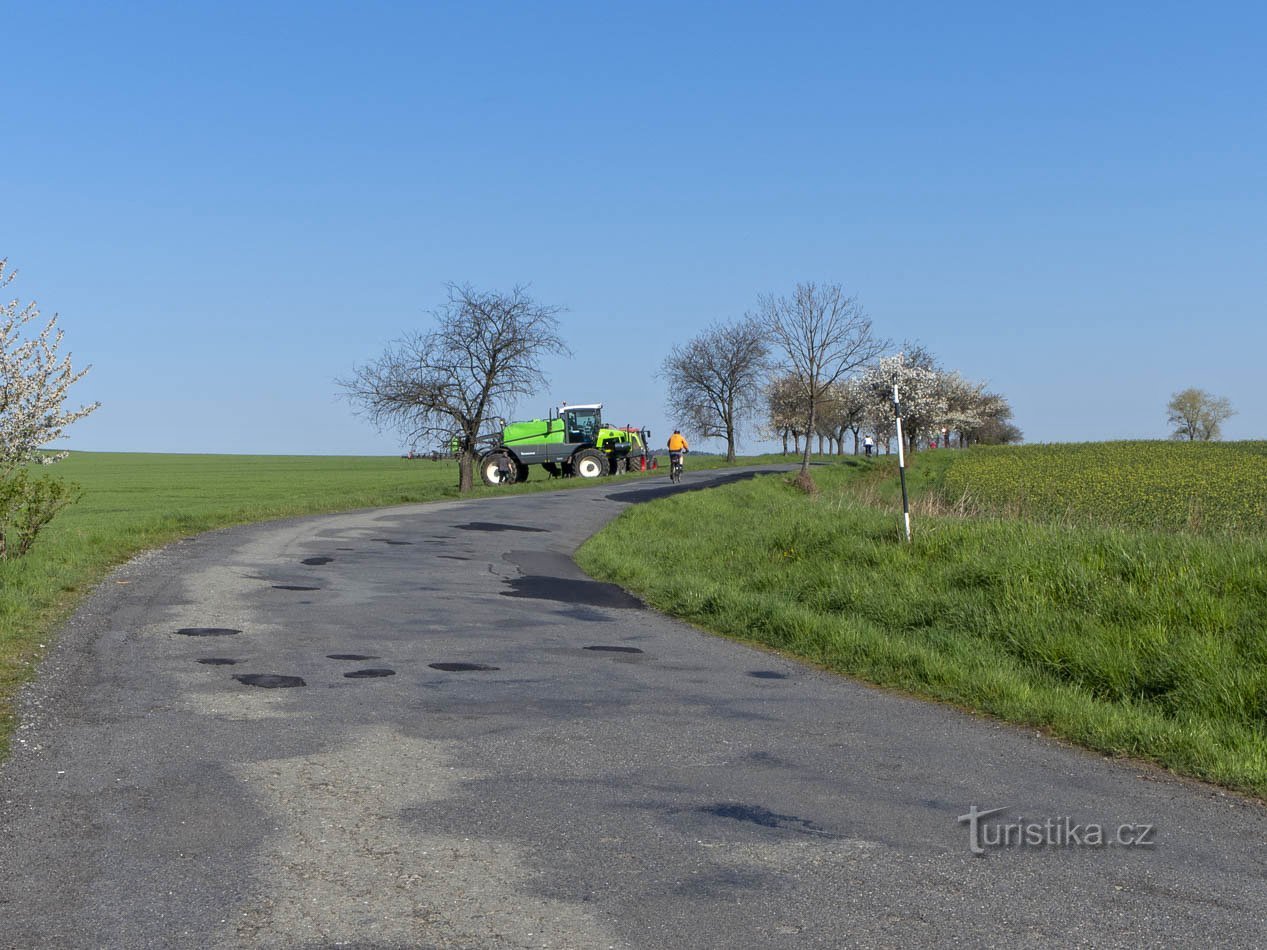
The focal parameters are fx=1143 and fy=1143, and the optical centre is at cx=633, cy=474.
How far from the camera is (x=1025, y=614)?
11406 mm

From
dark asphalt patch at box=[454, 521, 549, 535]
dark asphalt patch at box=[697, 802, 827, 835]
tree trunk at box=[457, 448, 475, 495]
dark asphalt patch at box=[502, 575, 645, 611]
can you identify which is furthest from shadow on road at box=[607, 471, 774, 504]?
dark asphalt patch at box=[697, 802, 827, 835]

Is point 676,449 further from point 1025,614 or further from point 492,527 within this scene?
point 1025,614

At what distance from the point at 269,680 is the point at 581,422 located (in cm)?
3902

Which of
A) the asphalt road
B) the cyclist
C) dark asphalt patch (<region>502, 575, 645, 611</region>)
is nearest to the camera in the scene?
the asphalt road

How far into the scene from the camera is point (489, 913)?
4.26 meters

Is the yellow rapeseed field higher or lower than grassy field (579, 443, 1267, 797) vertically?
higher

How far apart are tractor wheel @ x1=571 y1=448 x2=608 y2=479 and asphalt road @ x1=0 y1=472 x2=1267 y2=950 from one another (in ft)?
118

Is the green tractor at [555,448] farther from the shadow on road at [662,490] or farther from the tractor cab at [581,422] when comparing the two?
the shadow on road at [662,490]

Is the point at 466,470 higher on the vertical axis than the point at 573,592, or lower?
higher

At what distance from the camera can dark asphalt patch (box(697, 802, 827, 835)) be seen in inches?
213

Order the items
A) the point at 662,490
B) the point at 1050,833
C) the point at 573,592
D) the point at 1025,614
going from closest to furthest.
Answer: the point at 1050,833, the point at 1025,614, the point at 573,592, the point at 662,490

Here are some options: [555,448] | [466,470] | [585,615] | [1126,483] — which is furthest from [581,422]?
[585,615]

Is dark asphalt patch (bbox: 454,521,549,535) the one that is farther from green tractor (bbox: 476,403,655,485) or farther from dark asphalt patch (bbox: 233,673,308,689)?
green tractor (bbox: 476,403,655,485)

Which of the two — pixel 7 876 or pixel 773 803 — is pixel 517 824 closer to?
pixel 773 803
